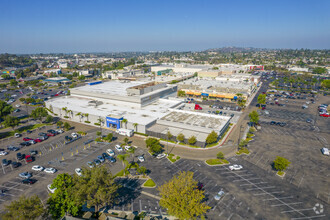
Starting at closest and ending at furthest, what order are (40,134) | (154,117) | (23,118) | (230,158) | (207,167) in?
(207,167), (230,158), (40,134), (154,117), (23,118)

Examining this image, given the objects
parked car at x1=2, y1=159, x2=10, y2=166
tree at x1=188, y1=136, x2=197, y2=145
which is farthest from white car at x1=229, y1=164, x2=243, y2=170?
parked car at x1=2, y1=159, x2=10, y2=166

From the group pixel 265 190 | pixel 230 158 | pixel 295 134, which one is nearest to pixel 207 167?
pixel 230 158

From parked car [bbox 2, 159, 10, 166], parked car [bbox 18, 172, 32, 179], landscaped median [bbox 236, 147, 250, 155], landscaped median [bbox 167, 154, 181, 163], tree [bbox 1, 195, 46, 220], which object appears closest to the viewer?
tree [bbox 1, 195, 46, 220]

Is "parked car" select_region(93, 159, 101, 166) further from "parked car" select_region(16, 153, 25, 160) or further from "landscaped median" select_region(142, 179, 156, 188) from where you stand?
"parked car" select_region(16, 153, 25, 160)

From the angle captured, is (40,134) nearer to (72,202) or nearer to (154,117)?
(154,117)

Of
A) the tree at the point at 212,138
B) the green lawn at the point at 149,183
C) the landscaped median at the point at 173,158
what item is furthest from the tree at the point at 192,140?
the green lawn at the point at 149,183

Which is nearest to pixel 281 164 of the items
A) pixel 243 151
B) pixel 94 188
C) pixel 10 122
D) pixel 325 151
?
pixel 243 151
